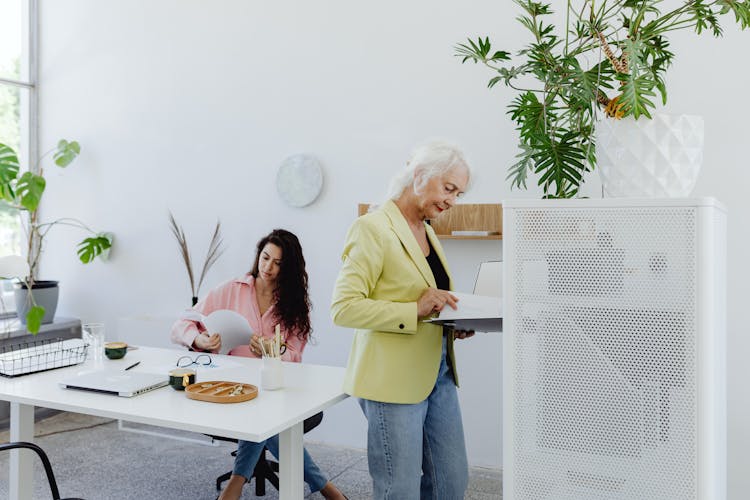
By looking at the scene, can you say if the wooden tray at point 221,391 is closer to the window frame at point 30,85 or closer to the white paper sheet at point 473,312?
the white paper sheet at point 473,312

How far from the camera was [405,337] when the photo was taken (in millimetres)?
2246

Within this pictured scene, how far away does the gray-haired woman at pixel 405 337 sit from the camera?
7.17 ft

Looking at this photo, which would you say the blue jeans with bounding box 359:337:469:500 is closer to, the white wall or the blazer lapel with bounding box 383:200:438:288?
the blazer lapel with bounding box 383:200:438:288

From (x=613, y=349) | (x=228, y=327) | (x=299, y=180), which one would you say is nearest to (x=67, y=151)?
(x=299, y=180)

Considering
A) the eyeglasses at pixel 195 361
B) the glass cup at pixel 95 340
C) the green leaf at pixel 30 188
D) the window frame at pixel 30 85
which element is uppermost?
the window frame at pixel 30 85

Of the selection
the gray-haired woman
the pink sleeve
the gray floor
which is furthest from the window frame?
the gray-haired woman

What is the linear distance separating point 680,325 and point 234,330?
2292mm

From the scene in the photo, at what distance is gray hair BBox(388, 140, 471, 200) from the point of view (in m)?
2.29

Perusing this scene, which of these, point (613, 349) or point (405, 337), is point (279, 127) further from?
point (613, 349)

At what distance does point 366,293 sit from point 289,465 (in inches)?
24.8

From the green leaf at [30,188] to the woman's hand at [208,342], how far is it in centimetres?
202

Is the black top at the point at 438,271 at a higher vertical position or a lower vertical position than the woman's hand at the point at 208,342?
higher

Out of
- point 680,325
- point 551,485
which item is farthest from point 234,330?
point 680,325

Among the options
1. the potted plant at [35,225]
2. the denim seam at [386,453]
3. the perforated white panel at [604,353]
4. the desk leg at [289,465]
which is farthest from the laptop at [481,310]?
the potted plant at [35,225]
